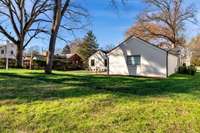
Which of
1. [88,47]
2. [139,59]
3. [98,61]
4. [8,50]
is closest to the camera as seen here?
[139,59]

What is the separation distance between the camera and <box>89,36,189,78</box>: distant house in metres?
26.7

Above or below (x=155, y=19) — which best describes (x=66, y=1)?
below

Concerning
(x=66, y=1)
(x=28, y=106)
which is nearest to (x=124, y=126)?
(x=28, y=106)

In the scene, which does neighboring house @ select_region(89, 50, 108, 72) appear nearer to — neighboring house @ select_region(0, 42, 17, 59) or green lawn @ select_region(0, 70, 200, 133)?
neighboring house @ select_region(0, 42, 17, 59)

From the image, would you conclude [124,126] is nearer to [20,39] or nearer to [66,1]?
[66,1]

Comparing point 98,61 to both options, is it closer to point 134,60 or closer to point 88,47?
point 88,47

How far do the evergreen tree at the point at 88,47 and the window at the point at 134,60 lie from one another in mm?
26576

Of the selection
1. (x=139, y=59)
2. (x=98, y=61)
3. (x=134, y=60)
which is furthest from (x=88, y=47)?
(x=139, y=59)

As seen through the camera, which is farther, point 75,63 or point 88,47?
point 88,47

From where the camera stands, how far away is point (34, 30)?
3338cm

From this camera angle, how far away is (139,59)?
27.6 m

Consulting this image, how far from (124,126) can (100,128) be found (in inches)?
20.6

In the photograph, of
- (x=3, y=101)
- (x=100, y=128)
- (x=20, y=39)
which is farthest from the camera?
(x=20, y=39)

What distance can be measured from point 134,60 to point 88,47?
3288 centimetres
